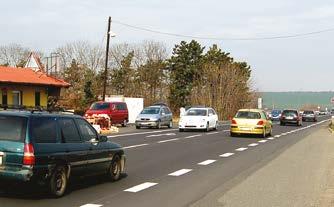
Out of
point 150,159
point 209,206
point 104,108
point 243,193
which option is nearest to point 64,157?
point 209,206

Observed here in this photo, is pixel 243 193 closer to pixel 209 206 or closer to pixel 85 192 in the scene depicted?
pixel 209 206

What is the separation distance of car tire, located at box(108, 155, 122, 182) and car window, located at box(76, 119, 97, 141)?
3.20 ft

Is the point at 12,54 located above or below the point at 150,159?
above

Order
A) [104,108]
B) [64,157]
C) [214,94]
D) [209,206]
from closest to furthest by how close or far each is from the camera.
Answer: [209,206] → [64,157] → [104,108] → [214,94]

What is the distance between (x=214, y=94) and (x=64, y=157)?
5827 cm

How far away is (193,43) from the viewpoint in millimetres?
78812

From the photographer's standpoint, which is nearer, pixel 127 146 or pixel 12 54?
pixel 127 146

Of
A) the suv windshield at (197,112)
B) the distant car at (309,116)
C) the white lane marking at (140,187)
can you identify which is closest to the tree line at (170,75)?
the distant car at (309,116)

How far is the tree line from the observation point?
67938 millimetres

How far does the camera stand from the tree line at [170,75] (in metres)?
67.9

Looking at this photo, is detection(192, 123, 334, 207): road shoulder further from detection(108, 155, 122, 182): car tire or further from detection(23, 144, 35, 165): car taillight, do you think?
detection(23, 144, 35, 165): car taillight

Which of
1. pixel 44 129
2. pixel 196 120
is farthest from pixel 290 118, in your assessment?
pixel 44 129

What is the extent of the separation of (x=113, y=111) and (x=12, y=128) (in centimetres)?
3018

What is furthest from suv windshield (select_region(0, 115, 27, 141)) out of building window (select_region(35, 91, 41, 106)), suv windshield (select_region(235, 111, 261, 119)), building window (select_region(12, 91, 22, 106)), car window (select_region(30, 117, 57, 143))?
building window (select_region(35, 91, 41, 106))
